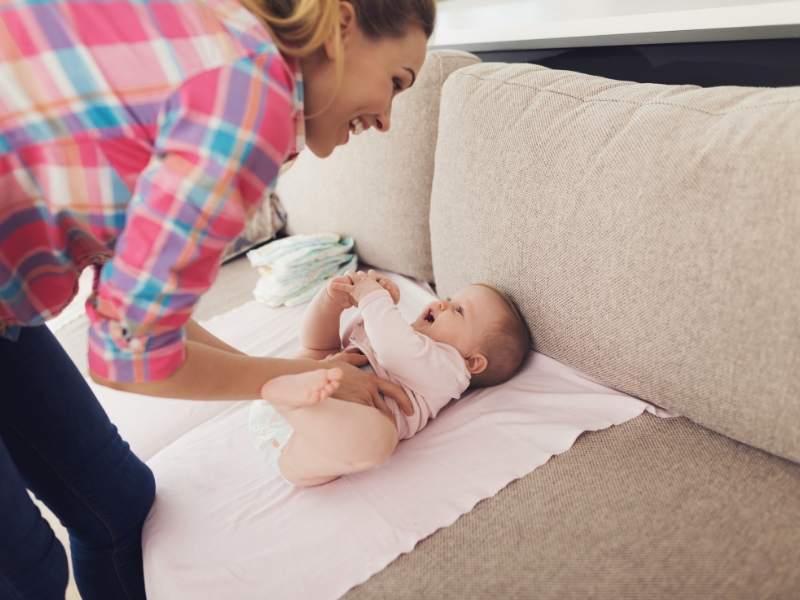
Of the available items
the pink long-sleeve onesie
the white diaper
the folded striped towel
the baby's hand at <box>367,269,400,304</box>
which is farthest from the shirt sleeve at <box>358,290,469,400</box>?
the folded striped towel

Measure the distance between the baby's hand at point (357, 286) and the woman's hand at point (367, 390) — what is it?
0.18 metres

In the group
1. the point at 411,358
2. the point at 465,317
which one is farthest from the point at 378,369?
the point at 465,317

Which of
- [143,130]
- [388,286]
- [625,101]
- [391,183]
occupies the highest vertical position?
[143,130]

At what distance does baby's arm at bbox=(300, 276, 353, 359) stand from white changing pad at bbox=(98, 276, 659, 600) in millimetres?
222

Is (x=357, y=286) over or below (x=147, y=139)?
below

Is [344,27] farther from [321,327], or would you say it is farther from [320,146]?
[321,327]

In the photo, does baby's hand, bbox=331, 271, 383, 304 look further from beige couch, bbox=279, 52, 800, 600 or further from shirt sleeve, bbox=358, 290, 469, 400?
beige couch, bbox=279, 52, 800, 600

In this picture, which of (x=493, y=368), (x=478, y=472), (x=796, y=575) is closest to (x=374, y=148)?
(x=493, y=368)

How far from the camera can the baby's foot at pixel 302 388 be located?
39.0 inches

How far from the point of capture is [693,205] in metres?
1.04

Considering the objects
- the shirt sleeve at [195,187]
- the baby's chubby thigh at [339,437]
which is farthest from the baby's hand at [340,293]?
the shirt sleeve at [195,187]

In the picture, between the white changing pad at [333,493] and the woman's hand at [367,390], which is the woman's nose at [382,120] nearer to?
the woman's hand at [367,390]

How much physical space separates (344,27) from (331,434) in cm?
63

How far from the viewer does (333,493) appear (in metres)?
1.18
